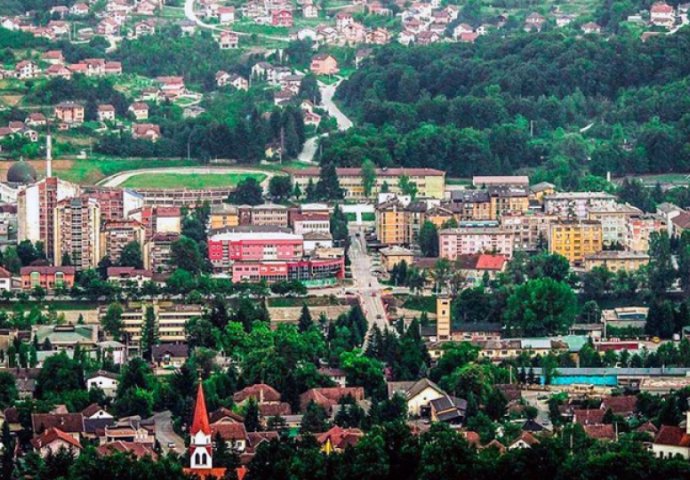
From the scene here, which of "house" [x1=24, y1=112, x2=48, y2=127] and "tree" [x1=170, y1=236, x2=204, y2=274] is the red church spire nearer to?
"tree" [x1=170, y1=236, x2=204, y2=274]

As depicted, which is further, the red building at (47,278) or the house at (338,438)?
the red building at (47,278)

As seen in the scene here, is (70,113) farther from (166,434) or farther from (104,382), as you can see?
(166,434)

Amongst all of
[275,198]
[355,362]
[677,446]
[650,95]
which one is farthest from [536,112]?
[677,446]

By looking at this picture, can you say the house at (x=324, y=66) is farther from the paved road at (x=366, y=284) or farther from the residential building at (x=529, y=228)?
the residential building at (x=529, y=228)

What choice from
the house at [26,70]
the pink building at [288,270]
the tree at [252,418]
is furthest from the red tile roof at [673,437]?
the house at [26,70]

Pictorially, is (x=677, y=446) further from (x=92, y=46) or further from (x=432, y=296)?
(x=92, y=46)

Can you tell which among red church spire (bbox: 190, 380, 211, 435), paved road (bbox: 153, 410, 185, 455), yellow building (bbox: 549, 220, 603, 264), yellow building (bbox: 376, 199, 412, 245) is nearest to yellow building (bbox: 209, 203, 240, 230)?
yellow building (bbox: 376, 199, 412, 245)

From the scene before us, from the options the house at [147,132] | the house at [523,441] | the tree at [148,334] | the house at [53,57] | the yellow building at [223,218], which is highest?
the house at [53,57]
